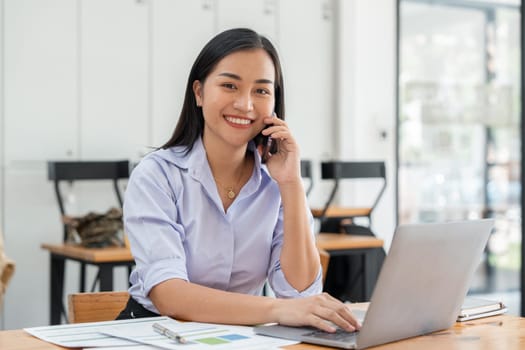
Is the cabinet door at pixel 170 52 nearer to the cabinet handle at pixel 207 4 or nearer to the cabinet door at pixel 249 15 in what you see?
the cabinet handle at pixel 207 4

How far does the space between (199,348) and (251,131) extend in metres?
0.77

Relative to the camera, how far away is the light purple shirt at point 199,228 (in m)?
1.99

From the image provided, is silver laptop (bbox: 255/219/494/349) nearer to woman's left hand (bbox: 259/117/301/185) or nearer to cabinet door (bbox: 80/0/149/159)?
woman's left hand (bbox: 259/117/301/185)

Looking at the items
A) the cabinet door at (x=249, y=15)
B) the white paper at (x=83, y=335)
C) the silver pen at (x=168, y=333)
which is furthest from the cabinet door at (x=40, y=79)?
the silver pen at (x=168, y=333)

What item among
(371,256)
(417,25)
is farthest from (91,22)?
(417,25)

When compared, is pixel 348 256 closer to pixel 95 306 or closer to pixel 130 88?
pixel 130 88

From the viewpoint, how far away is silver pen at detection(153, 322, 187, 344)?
4.99 feet

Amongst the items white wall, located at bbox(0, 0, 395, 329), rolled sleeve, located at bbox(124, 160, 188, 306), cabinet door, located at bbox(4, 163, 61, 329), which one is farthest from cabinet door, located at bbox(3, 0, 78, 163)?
rolled sleeve, located at bbox(124, 160, 188, 306)

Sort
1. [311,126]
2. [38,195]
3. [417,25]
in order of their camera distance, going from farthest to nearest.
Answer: [417,25] → [311,126] → [38,195]

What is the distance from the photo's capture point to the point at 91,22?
5707 millimetres

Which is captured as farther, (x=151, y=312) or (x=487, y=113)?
(x=487, y=113)

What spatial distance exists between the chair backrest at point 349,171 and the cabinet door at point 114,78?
1243mm

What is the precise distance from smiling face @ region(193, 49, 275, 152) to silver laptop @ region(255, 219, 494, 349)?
586mm

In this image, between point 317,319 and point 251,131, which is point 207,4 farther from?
point 317,319
